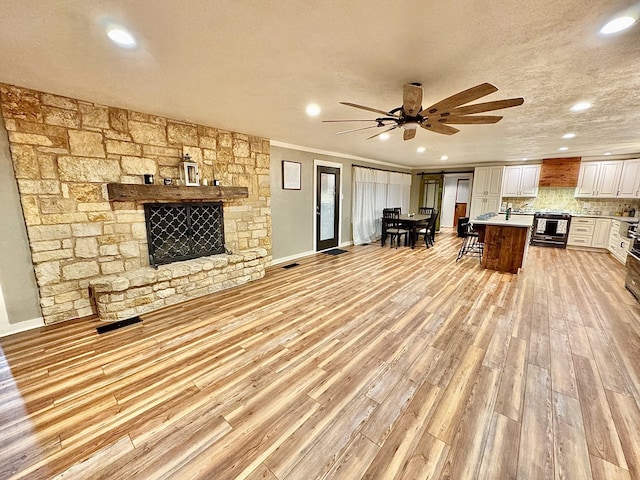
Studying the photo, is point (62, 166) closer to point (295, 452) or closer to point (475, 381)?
point (295, 452)

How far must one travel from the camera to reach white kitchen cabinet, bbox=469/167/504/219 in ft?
23.9

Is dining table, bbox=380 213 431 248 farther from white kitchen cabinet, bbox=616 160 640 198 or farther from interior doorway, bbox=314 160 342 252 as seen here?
white kitchen cabinet, bbox=616 160 640 198

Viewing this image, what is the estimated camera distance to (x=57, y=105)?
8.43 ft

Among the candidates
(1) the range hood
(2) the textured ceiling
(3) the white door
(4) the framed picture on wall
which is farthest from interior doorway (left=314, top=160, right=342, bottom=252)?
(3) the white door

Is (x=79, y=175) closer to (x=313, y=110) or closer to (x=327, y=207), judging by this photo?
(x=313, y=110)

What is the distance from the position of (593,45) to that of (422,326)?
2500 millimetres

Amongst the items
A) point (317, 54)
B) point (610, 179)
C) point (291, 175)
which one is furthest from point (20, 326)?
point (610, 179)

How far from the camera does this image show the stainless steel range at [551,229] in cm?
625

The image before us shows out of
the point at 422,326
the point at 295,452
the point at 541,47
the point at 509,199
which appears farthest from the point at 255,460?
the point at 509,199

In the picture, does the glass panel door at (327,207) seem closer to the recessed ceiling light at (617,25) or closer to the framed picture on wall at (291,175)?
the framed picture on wall at (291,175)

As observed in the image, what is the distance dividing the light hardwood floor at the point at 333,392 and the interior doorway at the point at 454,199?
7.27 metres

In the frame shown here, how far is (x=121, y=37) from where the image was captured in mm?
1591

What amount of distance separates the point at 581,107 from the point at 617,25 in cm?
174

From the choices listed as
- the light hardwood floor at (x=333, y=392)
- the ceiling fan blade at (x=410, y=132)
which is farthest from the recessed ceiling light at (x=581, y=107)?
the light hardwood floor at (x=333, y=392)
